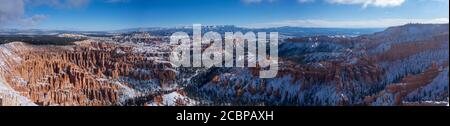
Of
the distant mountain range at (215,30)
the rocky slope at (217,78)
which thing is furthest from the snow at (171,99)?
the distant mountain range at (215,30)

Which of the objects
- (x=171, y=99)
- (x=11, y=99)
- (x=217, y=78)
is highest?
(x=11, y=99)

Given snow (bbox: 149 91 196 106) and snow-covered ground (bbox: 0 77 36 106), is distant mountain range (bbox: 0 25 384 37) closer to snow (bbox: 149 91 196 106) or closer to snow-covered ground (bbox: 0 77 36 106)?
snow (bbox: 149 91 196 106)

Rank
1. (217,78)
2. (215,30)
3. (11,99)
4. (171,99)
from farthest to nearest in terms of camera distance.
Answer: (215,30)
(217,78)
(171,99)
(11,99)

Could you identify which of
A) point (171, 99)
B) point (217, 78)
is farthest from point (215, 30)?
point (171, 99)

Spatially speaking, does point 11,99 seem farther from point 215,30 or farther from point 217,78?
point 215,30

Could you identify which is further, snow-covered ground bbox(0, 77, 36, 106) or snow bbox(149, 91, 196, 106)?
snow bbox(149, 91, 196, 106)

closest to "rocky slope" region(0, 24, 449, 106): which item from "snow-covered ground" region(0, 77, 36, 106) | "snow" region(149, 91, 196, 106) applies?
"snow" region(149, 91, 196, 106)

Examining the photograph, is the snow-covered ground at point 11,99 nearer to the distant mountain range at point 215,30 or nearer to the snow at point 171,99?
Answer: the snow at point 171,99

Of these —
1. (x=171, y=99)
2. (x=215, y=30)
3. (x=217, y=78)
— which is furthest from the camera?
(x=215, y=30)
